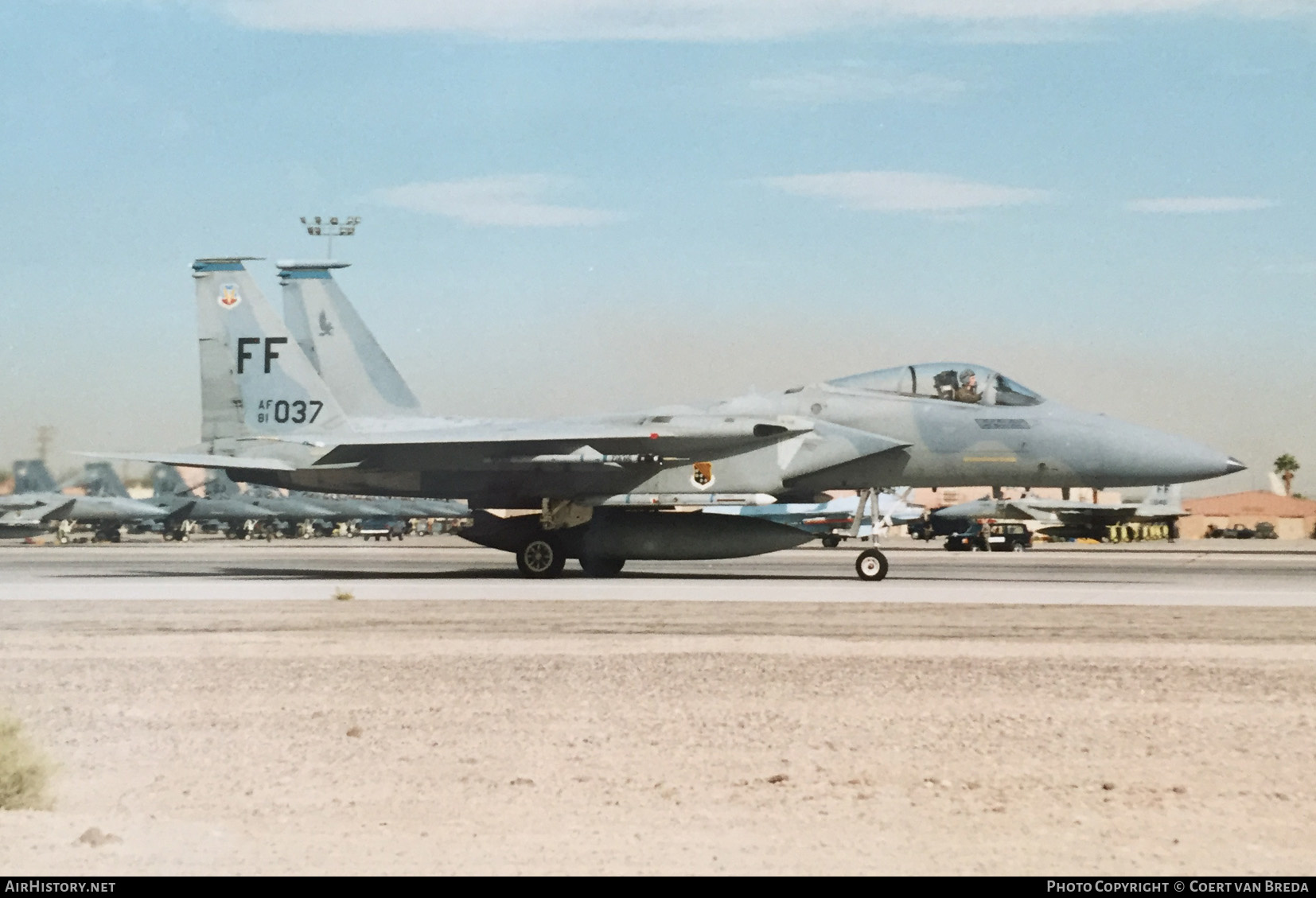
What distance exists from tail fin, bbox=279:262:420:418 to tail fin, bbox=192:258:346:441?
1195 mm

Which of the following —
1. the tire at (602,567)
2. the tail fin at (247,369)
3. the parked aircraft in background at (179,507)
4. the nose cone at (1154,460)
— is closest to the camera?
the nose cone at (1154,460)

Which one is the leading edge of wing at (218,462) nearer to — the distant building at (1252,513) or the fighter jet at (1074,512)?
the fighter jet at (1074,512)

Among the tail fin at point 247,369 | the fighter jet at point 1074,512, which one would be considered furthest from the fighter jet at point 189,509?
the tail fin at point 247,369

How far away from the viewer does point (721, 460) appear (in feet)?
76.6

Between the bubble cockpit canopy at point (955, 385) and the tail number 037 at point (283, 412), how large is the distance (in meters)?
11.2

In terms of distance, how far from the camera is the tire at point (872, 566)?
74.8 feet

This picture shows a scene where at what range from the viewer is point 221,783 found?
6.95m

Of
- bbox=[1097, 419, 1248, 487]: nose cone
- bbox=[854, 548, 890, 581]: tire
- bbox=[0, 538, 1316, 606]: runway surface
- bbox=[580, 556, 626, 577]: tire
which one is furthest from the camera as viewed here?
bbox=[580, 556, 626, 577]: tire

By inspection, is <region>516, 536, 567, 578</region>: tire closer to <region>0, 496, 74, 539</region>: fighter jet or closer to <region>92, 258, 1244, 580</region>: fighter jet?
<region>92, 258, 1244, 580</region>: fighter jet

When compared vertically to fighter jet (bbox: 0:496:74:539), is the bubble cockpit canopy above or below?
above

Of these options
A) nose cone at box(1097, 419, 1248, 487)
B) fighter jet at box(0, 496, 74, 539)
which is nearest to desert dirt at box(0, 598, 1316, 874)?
nose cone at box(1097, 419, 1248, 487)

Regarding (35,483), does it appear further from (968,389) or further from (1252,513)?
(1252,513)

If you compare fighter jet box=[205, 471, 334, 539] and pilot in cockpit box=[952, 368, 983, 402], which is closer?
pilot in cockpit box=[952, 368, 983, 402]

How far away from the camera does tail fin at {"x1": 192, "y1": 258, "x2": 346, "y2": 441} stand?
2653 cm
